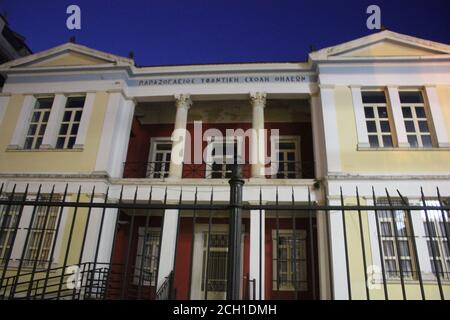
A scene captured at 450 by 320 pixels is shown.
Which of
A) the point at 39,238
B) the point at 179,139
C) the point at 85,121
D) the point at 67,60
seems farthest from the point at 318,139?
the point at 67,60

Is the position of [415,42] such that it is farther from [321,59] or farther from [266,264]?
[266,264]

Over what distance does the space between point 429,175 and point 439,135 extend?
1578mm

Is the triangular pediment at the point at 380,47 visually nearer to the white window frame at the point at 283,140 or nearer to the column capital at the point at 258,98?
the column capital at the point at 258,98

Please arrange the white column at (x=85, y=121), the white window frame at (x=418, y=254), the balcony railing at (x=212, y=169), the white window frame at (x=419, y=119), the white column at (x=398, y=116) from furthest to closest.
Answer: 1. the balcony railing at (x=212, y=169)
2. the white column at (x=85, y=121)
3. the white window frame at (x=419, y=119)
4. the white column at (x=398, y=116)
5. the white window frame at (x=418, y=254)

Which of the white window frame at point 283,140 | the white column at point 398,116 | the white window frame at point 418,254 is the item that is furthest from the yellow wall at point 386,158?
the white window frame at point 283,140

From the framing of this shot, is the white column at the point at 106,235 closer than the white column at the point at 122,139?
Yes

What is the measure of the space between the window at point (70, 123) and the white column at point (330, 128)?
359 inches

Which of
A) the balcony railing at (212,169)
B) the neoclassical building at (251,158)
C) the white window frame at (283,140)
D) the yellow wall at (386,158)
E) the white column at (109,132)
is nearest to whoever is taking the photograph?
the neoclassical building at (251,158)

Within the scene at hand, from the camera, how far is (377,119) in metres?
11.4

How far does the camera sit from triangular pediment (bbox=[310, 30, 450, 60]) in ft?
38.7

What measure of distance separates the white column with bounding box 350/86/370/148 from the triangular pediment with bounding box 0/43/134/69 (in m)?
9.50

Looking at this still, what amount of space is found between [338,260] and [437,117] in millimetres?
6003

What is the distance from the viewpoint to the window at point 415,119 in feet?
36.2

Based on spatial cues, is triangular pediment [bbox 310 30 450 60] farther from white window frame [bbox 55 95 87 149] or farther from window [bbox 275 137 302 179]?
white window frame [bbox 55 95 87 149]
